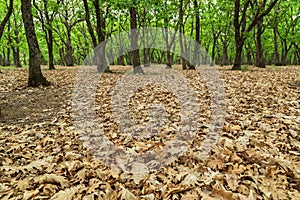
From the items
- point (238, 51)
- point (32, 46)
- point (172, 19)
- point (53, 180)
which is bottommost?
point (53, 180)

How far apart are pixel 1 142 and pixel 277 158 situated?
4.33 meters

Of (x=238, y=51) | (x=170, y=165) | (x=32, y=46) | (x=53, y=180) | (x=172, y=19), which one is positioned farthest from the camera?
(x=172, y=19)

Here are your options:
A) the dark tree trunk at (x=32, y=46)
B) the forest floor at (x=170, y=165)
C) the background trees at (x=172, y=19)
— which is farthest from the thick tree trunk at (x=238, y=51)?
the dark tree trunk at (x=32, y=46)

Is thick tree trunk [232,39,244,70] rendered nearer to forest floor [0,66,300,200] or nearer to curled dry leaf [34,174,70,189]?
forest floor [0,66,300,200]

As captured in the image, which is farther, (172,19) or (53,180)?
(172,19)

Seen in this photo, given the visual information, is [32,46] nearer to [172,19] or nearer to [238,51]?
[238,51]

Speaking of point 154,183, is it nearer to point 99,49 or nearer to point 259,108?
point 259,108

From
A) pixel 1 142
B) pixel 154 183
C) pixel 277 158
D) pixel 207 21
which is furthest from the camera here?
pixel 207 21

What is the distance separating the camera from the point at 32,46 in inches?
307

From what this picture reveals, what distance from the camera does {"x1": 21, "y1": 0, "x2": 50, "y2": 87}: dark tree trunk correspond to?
768 cm

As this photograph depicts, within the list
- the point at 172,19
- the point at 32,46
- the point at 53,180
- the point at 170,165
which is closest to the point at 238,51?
the point at 172,19

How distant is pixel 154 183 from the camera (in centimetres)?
251

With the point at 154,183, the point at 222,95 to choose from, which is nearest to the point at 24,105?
the point at 154,183

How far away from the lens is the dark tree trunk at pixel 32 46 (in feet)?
25.2
